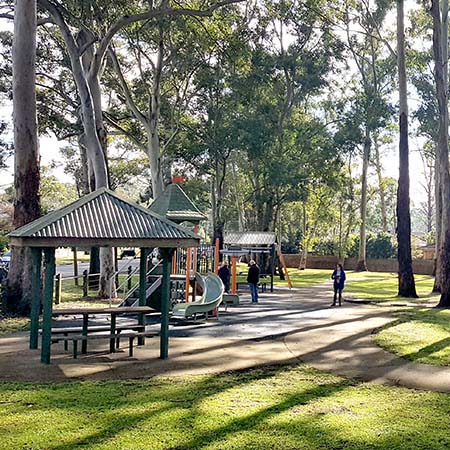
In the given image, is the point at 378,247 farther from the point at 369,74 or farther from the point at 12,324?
the point at 12,324

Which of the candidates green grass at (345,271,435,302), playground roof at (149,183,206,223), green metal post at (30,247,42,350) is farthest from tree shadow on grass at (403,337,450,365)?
green grass at (345,271,435,302)

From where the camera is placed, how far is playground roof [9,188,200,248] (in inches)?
397

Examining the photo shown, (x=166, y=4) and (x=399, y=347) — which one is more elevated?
(x=166, y=4)

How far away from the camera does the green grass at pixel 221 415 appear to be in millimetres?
6145

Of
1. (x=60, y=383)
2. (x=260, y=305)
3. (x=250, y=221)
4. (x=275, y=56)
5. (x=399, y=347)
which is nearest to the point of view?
(x=60, y=383)

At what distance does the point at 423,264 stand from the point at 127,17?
41684 millimetres

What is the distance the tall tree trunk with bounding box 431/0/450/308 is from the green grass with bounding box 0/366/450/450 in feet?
47.9

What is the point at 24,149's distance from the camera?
16.7 meters

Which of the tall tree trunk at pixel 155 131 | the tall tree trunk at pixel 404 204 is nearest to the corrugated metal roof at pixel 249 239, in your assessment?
the tall tree trunk at pixel 155 131

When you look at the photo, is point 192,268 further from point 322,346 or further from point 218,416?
point 218,416

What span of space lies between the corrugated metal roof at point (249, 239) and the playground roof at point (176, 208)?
9.90 meters

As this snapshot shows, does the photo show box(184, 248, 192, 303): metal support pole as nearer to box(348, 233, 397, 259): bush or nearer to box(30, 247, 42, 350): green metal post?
box(30, 247, 42, 350): green metal post

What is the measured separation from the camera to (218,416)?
275 inches

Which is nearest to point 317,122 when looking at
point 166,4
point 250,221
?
point 250,221
